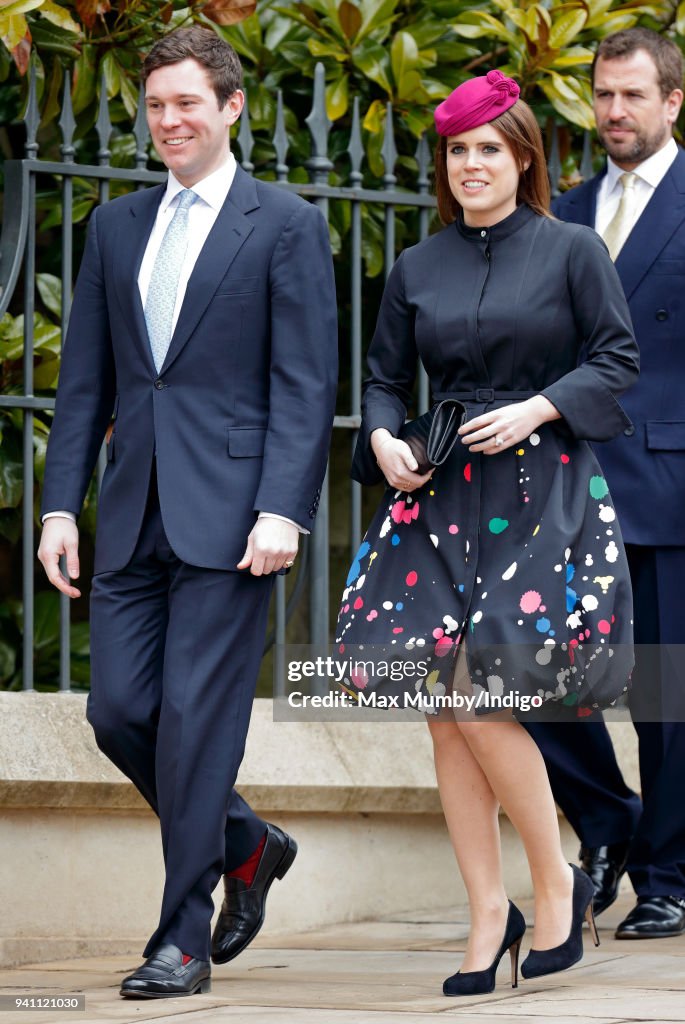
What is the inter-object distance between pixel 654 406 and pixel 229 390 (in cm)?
119

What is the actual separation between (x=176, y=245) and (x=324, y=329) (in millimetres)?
365

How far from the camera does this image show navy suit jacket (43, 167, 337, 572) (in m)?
3.82

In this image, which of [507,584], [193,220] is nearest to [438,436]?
[507,584]

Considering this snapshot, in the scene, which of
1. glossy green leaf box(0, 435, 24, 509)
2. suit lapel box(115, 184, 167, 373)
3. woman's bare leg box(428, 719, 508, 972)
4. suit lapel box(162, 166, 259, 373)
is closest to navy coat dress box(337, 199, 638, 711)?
woman's bare leg box(428, 719, 508, 972)

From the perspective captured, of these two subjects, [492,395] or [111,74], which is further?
Result: [111,74]

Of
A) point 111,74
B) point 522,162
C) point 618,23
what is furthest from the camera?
point 618,23

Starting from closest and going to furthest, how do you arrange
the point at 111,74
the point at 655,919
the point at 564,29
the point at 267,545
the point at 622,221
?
the point at 267,545 < the point at 655,919 < the point at 622,221 < the point at 111,74 < the point at 564,29

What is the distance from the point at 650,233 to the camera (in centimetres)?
456

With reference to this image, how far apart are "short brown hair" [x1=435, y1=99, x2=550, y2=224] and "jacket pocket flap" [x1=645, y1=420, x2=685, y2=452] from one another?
0.80 metres

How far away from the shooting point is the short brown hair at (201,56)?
3.88 m

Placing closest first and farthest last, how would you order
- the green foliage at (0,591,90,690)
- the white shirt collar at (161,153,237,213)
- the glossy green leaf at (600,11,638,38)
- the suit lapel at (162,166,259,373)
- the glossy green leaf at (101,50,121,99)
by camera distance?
the suit lapel at (162,166,259,373) < the white shirt collar at (161,153,237,213) < the glossy green leaf at (101,50,121,99) < the green foliage at (0,591,90,690) < the glossy green leaf at (600,11,638,38)

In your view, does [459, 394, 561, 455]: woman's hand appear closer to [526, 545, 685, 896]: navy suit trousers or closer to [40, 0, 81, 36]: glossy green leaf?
[526, 545, 685, 896]: navy suit trousers

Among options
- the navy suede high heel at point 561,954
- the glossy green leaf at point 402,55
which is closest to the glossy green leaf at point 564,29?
the glossy green leaf at point 402,55

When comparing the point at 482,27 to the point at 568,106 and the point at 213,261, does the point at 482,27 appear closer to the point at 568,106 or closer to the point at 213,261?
the point at 568,106
